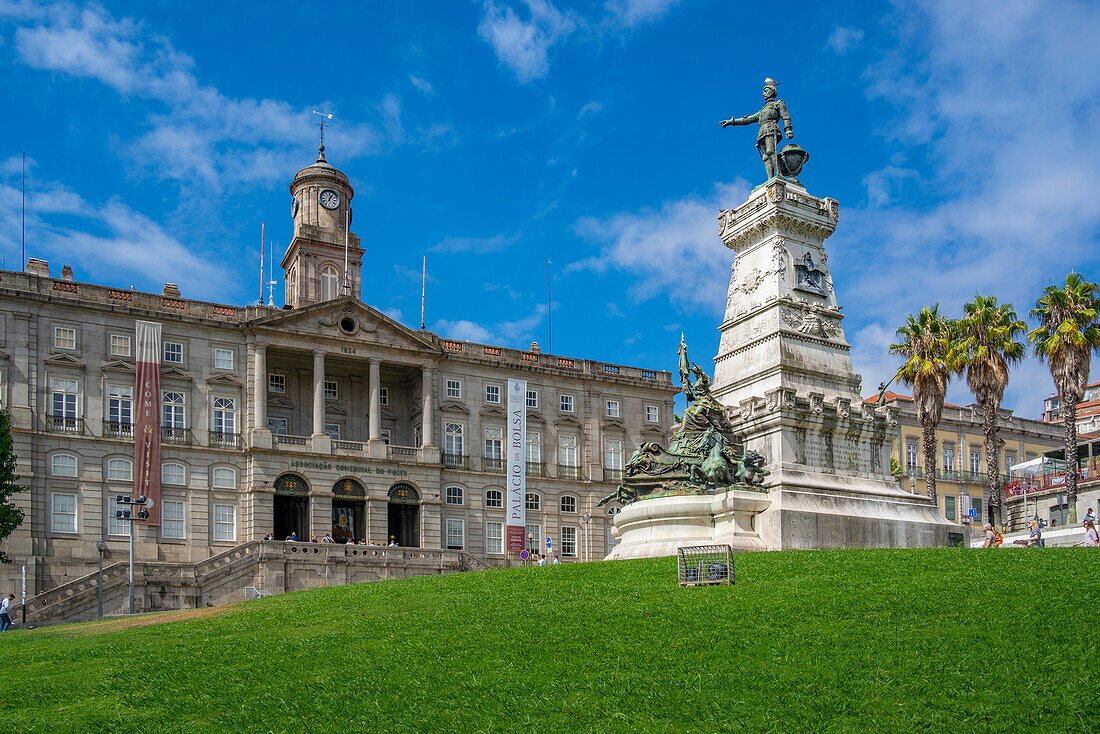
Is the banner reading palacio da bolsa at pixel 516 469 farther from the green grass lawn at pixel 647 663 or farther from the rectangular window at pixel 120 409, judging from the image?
the green grass lawn at pixel 647 663

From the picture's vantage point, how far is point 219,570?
4300 centimetres

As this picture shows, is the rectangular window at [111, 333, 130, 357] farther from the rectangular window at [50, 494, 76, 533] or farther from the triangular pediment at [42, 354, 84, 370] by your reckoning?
the rectangular window at [50, 494, 76, 533]

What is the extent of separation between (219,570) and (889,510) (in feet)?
91.4

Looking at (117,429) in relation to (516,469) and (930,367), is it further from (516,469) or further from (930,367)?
(930,367)

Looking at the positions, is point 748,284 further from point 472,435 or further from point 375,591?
point 472,435

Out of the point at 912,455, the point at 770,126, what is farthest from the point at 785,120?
the point at 912,455

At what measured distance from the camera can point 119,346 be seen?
51094 millimetres

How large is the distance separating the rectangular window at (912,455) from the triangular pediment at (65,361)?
4756 cm

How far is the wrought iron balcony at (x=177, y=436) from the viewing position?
51.3m

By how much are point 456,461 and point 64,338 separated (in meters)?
20.8

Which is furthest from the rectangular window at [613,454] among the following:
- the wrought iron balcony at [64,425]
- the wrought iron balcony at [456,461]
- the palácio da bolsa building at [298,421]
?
the wrought iron balcony at [64,425]

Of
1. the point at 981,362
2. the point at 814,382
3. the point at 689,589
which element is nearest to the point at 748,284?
the point at 814,382

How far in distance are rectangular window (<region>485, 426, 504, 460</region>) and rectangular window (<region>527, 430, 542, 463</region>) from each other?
61.8 inches

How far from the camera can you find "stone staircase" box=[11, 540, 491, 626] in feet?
126
